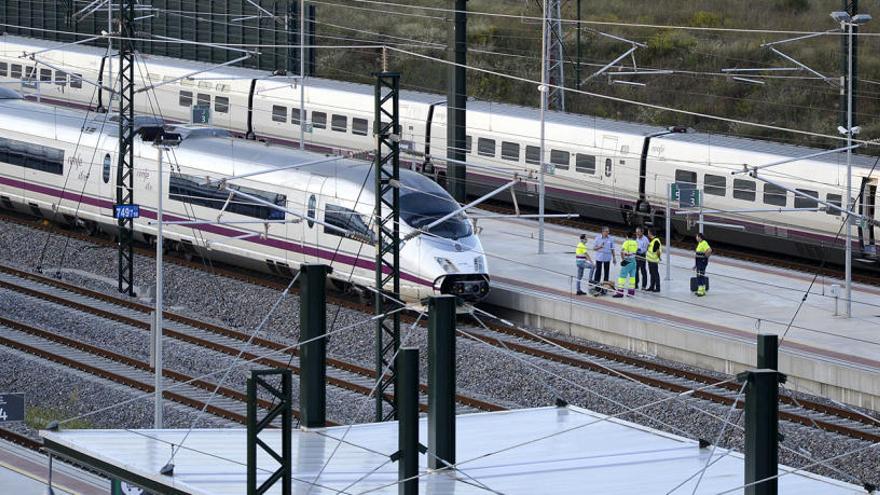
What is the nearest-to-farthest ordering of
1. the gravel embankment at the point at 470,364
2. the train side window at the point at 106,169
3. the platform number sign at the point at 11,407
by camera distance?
the platform number sign at the point at 11,407
the gravel embankment at the point at 470,364
the train side window at the point at 106,169

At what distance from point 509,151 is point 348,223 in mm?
10971

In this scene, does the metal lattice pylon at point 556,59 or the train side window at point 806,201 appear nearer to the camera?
the train side window at point 806,201

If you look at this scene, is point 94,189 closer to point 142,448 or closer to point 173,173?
point 173,173

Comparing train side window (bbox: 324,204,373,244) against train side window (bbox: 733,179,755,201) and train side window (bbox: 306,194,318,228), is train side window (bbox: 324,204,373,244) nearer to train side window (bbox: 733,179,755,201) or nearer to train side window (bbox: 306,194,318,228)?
train side window (bbox: 306,194,318,228)

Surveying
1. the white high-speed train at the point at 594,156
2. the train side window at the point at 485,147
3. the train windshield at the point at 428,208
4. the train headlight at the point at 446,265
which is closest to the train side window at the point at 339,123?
the white high-speed train at the point at 594,156

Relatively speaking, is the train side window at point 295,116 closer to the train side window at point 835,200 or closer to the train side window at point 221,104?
the train side window at point 221,104

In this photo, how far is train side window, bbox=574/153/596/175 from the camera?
151 feet

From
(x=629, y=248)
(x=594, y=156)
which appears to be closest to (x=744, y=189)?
(x=594, y=156)

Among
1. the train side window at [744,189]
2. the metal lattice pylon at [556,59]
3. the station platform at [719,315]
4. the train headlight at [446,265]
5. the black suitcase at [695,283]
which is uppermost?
the metal lattice pylon at [556,59]

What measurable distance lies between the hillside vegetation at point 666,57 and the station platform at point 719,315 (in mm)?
19644

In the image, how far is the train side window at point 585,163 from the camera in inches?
1806

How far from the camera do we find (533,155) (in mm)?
46812

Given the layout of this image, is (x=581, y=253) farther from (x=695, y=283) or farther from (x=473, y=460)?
(x=473, y=460)

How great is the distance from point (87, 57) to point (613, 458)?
1885 inches
